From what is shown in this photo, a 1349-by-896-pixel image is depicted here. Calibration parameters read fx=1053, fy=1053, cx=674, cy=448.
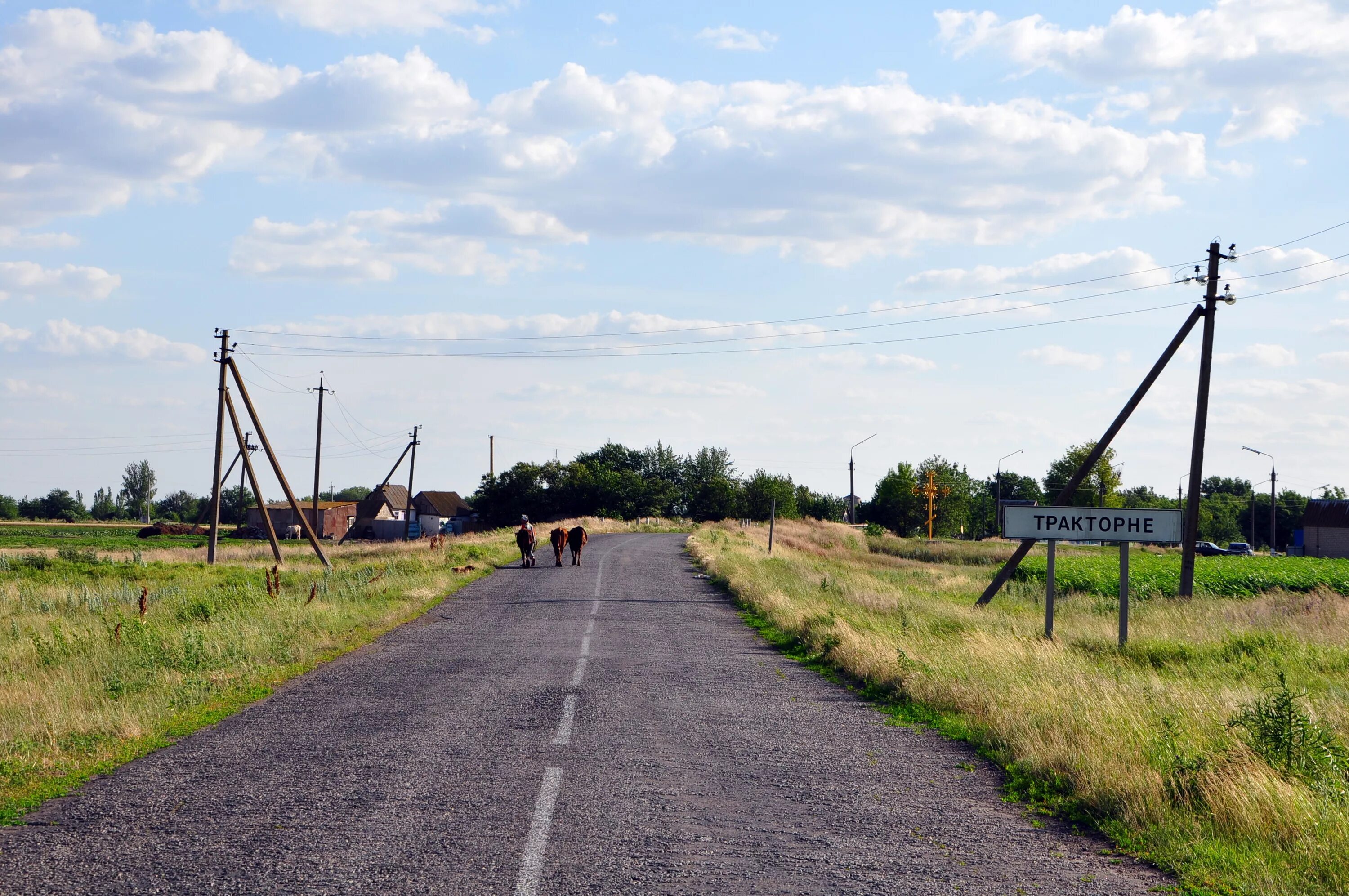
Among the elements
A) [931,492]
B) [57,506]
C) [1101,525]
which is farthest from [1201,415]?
[57,506]

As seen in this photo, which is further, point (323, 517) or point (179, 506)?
point (179, 506)

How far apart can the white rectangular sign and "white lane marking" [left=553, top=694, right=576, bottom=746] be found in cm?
770

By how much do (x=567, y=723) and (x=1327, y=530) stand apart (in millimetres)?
90504

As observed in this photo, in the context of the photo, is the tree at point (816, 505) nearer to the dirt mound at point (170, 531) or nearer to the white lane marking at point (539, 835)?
the dirt mound at point (170, 531)

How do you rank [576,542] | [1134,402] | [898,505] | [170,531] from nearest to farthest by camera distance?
[1134,402], [576,542], [170,531], [898,505]

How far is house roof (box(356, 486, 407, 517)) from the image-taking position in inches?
4294

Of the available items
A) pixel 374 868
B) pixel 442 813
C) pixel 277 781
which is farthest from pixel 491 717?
pixel 374 868

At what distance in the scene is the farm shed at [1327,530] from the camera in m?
82.1

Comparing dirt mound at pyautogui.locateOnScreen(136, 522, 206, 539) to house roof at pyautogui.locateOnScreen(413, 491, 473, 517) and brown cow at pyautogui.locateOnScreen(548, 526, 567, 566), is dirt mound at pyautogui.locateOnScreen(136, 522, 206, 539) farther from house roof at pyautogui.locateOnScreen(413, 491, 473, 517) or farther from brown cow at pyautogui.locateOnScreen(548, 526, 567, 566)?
brown cow at pyautogui.locateOnScreen(548, 526, 567, 566)

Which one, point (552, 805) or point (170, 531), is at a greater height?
point (552, 805)

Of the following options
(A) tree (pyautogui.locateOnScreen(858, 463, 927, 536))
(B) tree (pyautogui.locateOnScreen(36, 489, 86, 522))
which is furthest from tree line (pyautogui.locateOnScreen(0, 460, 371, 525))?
(A) tree (pyautogui.locateOnScreen(858, 463, 927, 536))

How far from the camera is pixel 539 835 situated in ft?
21.5

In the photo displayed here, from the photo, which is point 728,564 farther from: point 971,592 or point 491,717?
point 491,717

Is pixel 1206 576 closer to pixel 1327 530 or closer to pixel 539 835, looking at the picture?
pixel 539 835
